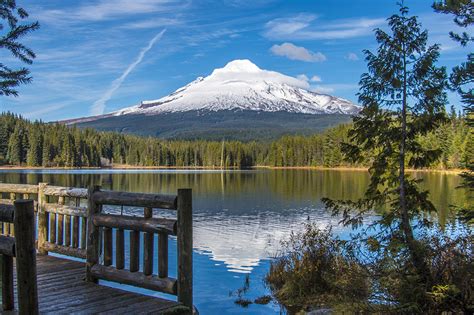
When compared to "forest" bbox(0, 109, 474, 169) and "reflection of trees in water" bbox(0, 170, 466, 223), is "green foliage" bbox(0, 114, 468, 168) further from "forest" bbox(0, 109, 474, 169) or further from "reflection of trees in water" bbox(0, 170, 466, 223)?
"reflection of trees in water" bbox(0, 170, 466, 223)

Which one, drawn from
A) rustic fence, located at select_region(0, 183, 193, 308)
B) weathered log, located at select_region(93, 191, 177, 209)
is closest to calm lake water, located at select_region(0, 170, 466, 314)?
rustic fence, located at select_region(0, 183, 193, 308)

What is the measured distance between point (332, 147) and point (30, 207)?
143735 mm

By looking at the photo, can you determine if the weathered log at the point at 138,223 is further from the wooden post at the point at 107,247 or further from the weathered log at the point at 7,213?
the weathered log at the point at 7,213

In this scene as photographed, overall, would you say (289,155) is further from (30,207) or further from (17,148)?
(30,207)

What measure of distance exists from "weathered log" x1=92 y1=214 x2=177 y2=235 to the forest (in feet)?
353

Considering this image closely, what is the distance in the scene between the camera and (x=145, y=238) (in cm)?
744

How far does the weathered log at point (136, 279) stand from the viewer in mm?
7168

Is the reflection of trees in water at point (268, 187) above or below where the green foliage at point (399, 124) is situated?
below

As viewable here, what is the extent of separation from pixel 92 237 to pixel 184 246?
2342 mm

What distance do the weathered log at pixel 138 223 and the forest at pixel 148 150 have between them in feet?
353

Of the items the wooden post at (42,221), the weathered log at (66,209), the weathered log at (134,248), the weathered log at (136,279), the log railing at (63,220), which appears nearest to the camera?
the weathered log at (136,279)

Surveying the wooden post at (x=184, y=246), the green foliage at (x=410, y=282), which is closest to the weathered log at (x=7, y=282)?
the wooden post at (x=184, y=246)

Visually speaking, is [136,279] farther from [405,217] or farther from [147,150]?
[147,150]

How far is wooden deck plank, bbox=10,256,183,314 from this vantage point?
6660 mm
